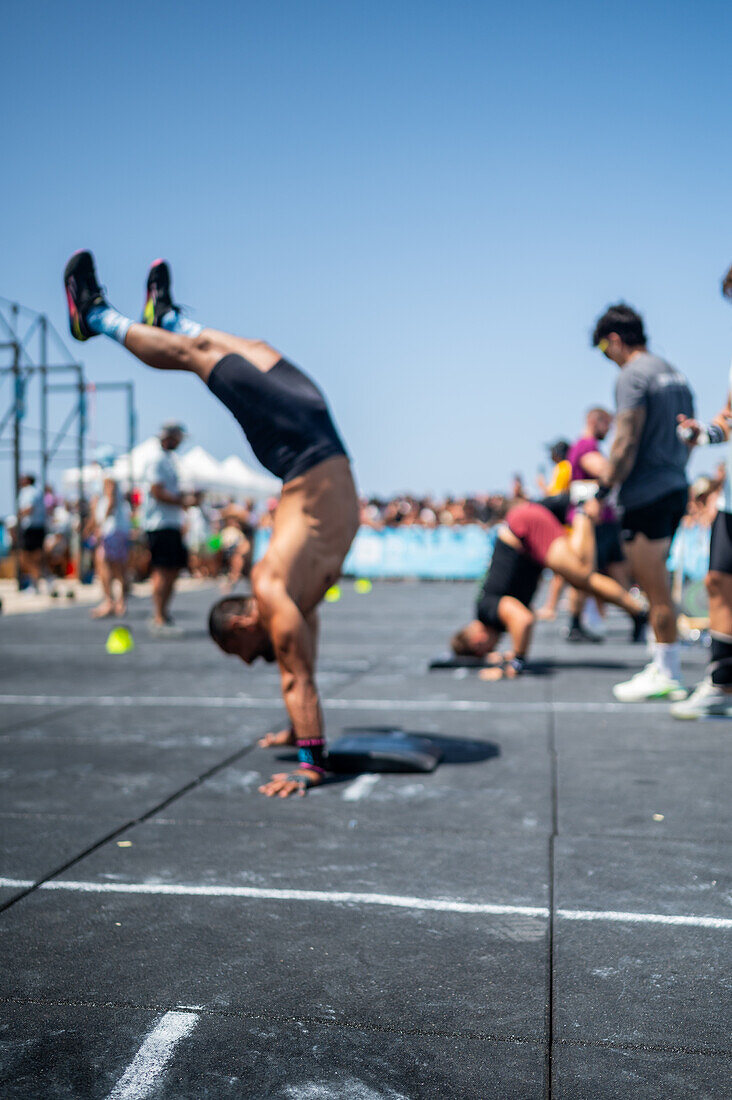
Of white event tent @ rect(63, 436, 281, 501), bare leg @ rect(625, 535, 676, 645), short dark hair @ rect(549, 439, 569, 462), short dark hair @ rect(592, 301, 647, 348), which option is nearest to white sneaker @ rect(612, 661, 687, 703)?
bare leg @ rect(625, 535, 676, 645)

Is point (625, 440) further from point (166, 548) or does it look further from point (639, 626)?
point (166, 548)

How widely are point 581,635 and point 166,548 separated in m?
3.98

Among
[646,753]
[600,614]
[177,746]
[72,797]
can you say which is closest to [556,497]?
[600,614]

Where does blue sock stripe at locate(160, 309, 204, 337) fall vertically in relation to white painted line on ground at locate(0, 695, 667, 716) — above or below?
above

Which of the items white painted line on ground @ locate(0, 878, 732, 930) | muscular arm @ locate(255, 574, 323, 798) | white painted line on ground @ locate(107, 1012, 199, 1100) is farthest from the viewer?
muscular arm @ locate(255, 574, 323, 798)

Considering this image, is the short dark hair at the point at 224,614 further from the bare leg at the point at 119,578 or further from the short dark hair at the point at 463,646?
the bare leg at the point at 119,578

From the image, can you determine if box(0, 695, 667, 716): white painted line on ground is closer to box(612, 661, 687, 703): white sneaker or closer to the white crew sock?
box(612, 661, 687, 703): white sneaker

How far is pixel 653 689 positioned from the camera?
5.75 meters

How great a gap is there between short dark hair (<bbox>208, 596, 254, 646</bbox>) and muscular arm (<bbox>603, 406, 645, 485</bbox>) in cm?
234

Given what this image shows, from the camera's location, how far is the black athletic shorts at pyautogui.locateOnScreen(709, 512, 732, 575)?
A: 4.94 meters

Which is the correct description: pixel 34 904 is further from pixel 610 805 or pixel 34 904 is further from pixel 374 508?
pixel 374 508

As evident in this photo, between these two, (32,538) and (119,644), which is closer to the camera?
(119,644)

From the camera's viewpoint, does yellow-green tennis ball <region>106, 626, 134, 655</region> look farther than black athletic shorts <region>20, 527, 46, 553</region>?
No

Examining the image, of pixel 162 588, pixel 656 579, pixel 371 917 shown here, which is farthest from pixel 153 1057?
pixel 162 588
